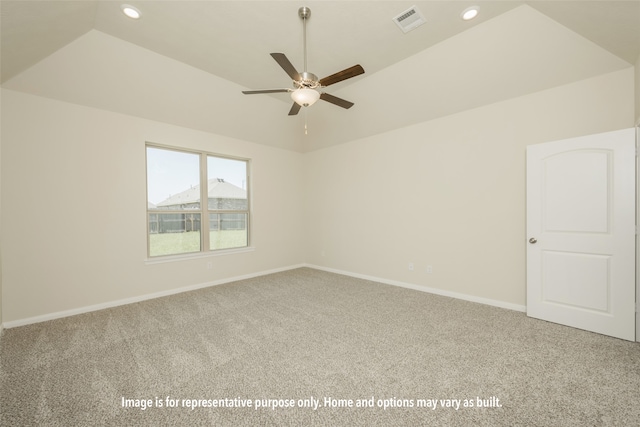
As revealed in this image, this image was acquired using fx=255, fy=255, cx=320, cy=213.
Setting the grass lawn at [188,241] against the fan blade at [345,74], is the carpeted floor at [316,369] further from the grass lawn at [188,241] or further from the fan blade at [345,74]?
the fan blade at [345,74]

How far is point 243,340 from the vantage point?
2611mm

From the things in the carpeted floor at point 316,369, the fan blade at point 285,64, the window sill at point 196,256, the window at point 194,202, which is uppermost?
the fan blade at point 285,64

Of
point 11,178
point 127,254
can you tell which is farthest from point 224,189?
point 11,178

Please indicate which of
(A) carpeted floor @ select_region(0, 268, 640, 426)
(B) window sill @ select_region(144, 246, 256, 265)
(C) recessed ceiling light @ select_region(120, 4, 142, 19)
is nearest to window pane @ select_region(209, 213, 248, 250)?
(B) window sill @ select_region(144, 246, 256, 265)

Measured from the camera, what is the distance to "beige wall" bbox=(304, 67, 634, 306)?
117 inches

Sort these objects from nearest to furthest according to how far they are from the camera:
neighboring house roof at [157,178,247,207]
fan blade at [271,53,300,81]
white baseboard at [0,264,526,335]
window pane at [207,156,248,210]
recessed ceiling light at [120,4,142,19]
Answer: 1. fan blade at [271,53,300,81]
2. recessed ceiling light at [120,4,142,19]
3. white baseboard at [0,264,526,335]
4. neighboring house roof at [157,178,247,207]
5. window pane at [207,156,248,210]

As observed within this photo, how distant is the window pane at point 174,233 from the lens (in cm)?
412

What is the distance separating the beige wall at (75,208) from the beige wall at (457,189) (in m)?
3.02

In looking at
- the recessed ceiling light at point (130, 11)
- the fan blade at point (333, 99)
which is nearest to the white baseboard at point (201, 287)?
the fan blade at point (333, 99)

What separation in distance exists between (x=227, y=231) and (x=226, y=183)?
94 cm

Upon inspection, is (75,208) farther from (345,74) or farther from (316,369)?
(345,74)

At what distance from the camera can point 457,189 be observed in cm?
380

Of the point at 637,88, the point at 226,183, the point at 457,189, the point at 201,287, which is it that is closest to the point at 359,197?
the point at 457,189

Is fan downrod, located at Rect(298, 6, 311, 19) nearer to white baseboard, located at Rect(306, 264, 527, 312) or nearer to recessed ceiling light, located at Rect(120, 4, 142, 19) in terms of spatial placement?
recessed ceiling light, located at Rect(120, 4, 142, 19)
